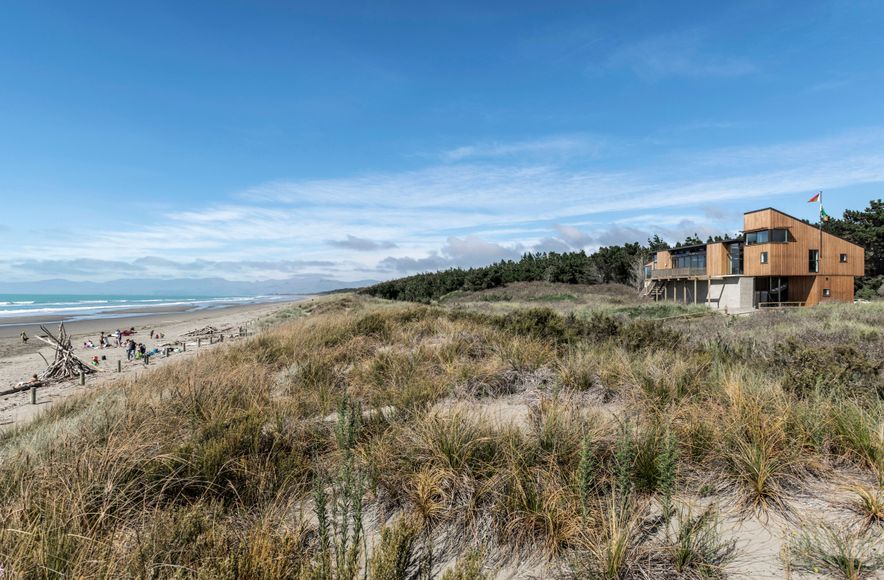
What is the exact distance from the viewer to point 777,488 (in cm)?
320

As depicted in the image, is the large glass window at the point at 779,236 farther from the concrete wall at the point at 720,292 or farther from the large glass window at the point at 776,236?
the concrete wall at the point at 720,292

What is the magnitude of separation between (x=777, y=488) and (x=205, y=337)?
24.4 meters

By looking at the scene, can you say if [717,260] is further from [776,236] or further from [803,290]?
[803,290]

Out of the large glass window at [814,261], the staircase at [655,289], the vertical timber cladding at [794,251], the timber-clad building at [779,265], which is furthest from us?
the staircase at [655,289]

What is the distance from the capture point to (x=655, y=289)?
140 ft

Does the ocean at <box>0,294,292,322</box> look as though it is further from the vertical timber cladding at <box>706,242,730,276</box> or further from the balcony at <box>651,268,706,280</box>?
the vertical timber cladding at <box>706,242,730,276</box>

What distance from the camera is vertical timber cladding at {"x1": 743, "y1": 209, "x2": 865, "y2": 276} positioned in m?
30.8

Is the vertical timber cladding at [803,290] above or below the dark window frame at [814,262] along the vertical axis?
below

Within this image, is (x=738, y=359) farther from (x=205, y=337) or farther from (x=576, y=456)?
(x=205, y=337)

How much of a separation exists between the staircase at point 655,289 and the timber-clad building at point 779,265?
5.83m

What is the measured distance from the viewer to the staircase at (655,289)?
137 ft

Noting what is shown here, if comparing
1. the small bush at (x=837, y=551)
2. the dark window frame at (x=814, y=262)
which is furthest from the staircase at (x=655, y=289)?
the small bush at (x=837, y=551)

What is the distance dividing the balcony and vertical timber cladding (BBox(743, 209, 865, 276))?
4719 mm

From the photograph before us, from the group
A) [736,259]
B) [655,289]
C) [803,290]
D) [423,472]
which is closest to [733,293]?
[736,259]
